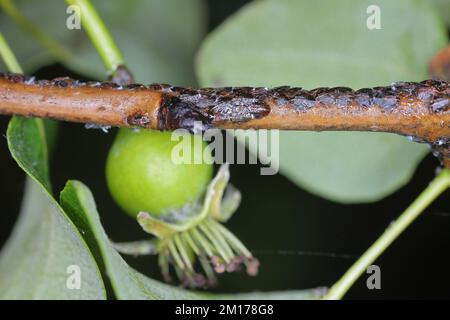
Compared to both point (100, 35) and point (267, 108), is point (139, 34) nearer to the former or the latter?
point (100, 35)

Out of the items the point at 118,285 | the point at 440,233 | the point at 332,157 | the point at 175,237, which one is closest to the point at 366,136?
the point at 332,157

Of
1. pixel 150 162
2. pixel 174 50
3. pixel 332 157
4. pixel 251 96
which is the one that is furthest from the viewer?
pixel 174 50

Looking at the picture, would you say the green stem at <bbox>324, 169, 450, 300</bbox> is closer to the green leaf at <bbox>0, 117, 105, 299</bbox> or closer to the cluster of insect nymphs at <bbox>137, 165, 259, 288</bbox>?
the cluster of insect nymphs at <bbox>137, 165, 259, 288</bbox>

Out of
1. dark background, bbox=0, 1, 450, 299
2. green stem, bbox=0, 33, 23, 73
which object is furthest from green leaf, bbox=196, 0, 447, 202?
green stem, bbox=0, 33, 23, 73

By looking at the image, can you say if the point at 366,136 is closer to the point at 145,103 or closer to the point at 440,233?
the point at 440,233

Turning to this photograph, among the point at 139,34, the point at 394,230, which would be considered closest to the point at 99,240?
the point at 394,230
